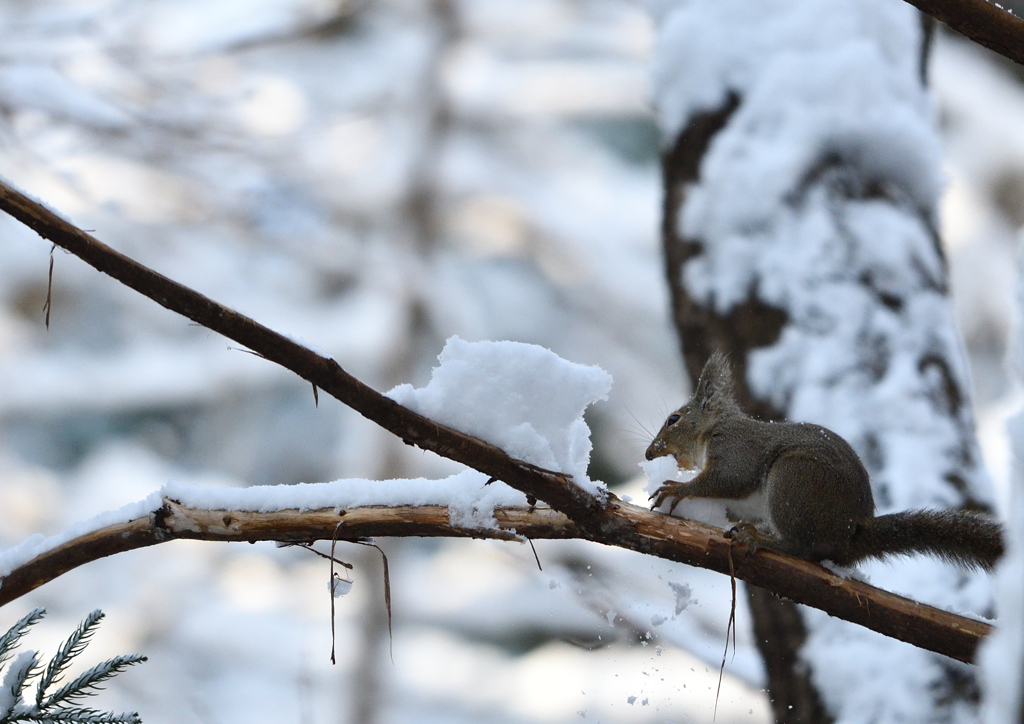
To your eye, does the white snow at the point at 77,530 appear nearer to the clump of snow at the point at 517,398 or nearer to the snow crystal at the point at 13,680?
the snow crystal at the point at 13,680

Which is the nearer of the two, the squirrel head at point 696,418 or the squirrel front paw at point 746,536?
the squirrel front paw at point 746,536

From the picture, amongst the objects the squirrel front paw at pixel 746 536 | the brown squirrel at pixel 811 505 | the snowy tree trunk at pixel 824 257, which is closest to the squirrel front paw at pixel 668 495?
the brown squirrel at pixel 811 505

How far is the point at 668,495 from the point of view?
63.8 inches

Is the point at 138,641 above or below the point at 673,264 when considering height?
below

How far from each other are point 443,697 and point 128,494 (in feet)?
7.50

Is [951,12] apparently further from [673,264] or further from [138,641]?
[138,641]

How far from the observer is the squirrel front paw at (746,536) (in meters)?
1.34

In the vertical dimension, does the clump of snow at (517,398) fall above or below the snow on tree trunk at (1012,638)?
above

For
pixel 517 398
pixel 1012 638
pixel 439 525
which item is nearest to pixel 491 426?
pixel 517 398

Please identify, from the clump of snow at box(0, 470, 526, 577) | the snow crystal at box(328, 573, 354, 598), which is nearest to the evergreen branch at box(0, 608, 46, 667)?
the clump of snow at box(0, 470, 526, 577)

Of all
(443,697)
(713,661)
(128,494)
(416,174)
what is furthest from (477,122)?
(713,661)

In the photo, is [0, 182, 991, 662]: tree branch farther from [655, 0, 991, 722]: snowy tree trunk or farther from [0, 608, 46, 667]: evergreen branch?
[655, 0, 991, 722]: snowy tree trunk

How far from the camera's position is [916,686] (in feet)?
6.16

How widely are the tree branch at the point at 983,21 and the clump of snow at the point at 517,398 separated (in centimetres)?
67
